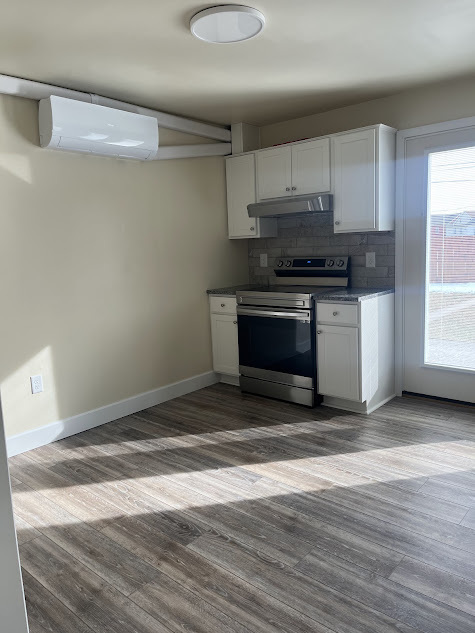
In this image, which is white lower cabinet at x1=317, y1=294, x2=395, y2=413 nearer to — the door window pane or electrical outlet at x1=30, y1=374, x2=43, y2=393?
the door window pane

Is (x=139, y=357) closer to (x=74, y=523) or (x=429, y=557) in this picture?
(x=74, y=523)

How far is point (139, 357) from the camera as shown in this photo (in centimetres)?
393

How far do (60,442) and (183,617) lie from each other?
6.37 feet

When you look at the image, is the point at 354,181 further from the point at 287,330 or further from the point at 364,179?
the point at 287,330

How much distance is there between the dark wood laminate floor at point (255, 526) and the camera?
175cm

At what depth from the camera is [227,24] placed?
2.38 metres

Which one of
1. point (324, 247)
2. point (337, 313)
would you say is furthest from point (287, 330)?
point (324, 247)

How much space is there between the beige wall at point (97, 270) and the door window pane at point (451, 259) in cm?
183

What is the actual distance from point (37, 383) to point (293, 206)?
2.28m

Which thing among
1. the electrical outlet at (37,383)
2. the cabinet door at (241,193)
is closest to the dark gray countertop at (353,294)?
the cabinet door at (241,193)

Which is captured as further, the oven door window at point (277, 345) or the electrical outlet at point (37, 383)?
the oven door window at point (277, 345)

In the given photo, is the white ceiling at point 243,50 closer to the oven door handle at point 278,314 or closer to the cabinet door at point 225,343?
the oven door handle at point 278,314

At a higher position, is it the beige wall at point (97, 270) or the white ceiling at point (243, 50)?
the white ceiling at point (243, 50)

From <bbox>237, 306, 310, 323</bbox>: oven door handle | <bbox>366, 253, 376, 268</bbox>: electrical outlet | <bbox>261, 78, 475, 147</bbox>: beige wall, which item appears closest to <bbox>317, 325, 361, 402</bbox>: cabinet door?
<bbox>237, 306, 310, 323</bbox>: oven door handle
